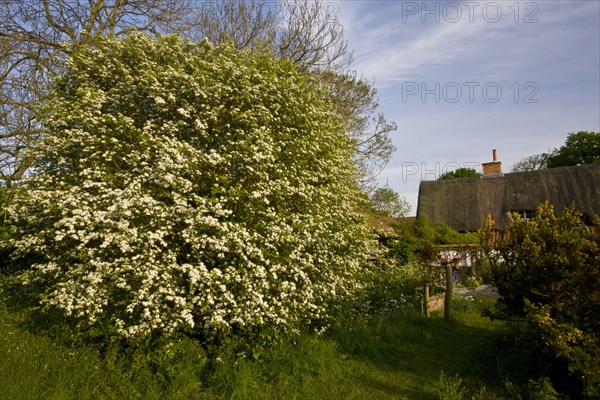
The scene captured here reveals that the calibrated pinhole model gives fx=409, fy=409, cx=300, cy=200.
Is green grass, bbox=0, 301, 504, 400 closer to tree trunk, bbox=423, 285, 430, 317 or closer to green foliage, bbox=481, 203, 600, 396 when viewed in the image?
green foliage, bbox=481, 203, 600, 396

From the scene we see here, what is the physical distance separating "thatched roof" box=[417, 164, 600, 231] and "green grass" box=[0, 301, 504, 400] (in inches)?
774

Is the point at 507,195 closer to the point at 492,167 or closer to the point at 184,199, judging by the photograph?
the point at 492,167

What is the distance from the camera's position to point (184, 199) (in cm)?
696

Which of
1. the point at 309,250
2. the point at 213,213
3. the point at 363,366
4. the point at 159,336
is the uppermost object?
the point at 213,213

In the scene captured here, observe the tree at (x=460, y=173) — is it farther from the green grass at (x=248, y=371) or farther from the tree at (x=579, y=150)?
the green grass at (x=248, y=371)

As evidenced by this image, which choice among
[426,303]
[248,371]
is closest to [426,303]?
[426,303]

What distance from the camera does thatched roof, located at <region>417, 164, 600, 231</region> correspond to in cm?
2621

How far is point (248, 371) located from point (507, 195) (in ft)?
87.7

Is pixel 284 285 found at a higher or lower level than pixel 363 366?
higher

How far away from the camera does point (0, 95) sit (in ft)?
37.7

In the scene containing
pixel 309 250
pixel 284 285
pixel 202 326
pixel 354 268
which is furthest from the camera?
pixel 354 268

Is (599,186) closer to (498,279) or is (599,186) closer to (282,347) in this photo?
(498,279)

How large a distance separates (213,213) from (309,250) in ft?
7.66

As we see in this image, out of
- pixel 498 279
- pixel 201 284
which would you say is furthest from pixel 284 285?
pixel 498 279
